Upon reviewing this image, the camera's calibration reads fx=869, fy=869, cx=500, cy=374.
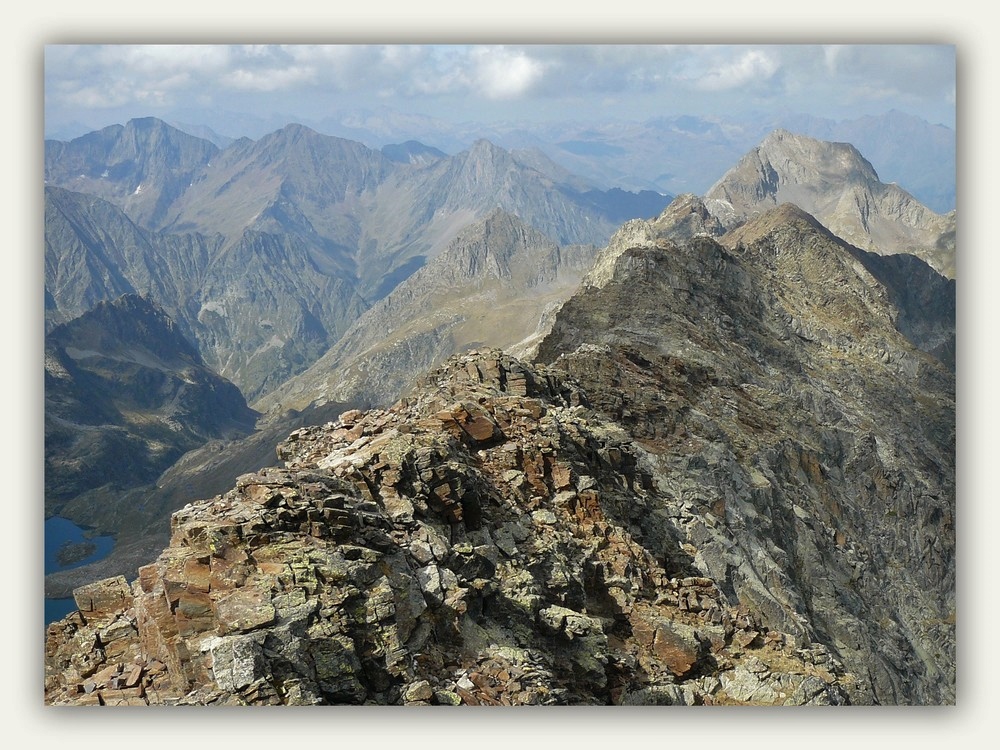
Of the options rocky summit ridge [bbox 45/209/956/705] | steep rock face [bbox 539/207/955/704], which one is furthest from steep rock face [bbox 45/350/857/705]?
steep rock face [bbox 539/207/955/704]

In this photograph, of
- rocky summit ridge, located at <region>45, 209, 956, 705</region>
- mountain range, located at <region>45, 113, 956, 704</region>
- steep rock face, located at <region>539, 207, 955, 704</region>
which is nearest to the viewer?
rocky summit ridge, located at <region>45, 209, 956, 705</region>

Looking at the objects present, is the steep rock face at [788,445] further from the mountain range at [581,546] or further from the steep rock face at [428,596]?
the steep rock face at [428,596]

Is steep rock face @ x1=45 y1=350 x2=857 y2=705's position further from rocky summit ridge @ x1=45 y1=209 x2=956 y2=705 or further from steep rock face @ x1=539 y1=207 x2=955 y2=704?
steep rock face @ x1=539 y1=207 x2=955 y2=704

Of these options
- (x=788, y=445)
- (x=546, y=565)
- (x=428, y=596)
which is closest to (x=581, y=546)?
(x=546, y=565)

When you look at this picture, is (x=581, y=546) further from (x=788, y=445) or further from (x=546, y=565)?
(x=788, y=445)

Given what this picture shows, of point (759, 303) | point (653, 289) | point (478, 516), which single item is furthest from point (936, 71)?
point (759, 303)
